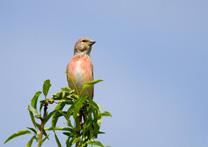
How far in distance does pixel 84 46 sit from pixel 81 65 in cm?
159

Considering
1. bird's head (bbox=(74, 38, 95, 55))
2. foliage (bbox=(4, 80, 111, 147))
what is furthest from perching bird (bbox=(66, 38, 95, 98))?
foliage (bbox=(4, 80, 111, 147))

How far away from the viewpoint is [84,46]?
13.0m

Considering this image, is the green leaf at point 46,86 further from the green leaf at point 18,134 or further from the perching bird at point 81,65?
the perching bird at point 81,65

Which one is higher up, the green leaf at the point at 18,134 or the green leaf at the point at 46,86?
Answer: the green leaf at the point at 46,86

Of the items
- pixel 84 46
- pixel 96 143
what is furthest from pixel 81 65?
pixel 96 143

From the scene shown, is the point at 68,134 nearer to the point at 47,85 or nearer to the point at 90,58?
the point at 47,85

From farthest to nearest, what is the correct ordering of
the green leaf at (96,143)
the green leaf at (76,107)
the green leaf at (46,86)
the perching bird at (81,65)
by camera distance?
the perching bird at (81,65)
the green leaf at (46,86)
the green leaf at (76,107)
the green leaf at (96,143)

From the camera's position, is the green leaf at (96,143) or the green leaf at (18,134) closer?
the green leaf at (18,134)

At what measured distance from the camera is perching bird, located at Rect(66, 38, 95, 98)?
10.9 meters

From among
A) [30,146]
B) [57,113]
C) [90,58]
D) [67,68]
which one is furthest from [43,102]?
[90,58]

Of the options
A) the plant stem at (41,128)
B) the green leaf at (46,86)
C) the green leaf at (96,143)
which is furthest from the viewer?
the green leaf at (46,86)

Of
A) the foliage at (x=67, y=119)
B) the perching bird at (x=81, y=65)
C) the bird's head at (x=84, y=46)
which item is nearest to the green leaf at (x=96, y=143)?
the foliage at (x=67, y=119)

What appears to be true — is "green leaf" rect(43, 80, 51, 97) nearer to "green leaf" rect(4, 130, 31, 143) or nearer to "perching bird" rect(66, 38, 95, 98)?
"green leaf" rect(4, 130, 31, 143)

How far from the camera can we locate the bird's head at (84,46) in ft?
42.3
